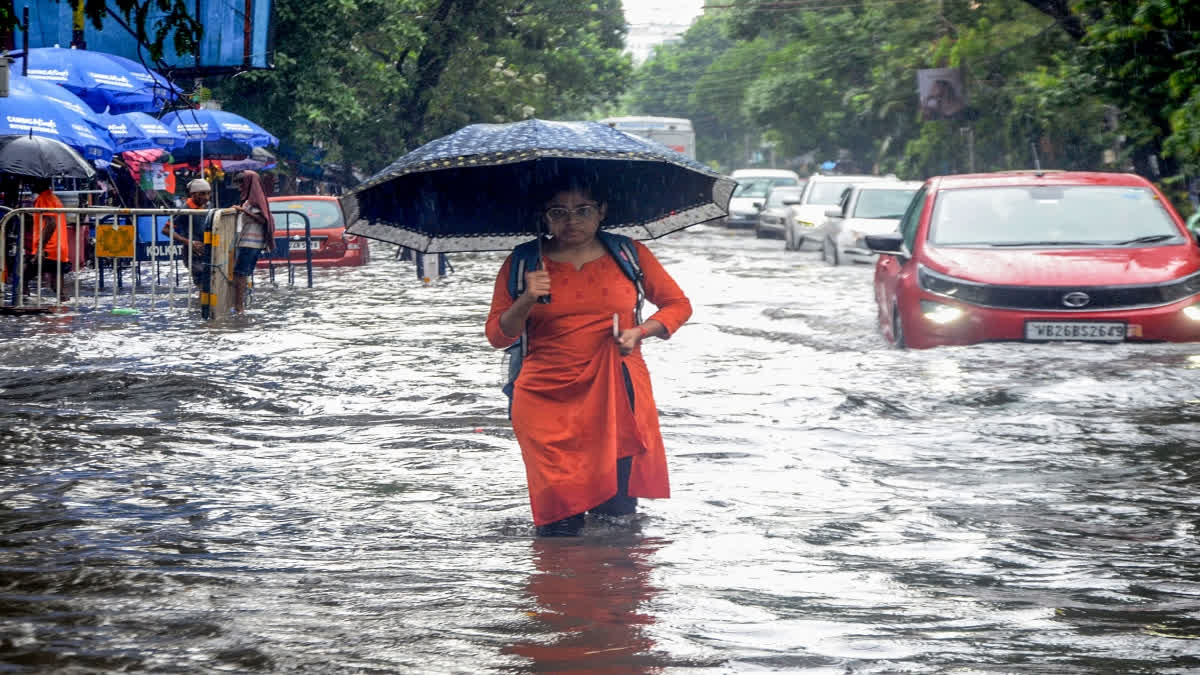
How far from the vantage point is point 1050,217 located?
1195 centimetres

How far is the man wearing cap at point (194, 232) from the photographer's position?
58.3 feet

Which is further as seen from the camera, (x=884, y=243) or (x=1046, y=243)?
(x=884, y=243)

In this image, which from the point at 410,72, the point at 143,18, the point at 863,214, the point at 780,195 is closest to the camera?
the point at 143,18

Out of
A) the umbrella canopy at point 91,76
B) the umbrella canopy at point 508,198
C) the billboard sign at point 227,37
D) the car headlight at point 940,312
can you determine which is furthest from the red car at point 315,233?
the umbrella canopy at point 508,198

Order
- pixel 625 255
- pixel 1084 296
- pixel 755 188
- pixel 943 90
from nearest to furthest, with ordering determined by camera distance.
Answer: pixel 625 255 → pixel 1084 296 → pixel 943 90 → pixel 755 188

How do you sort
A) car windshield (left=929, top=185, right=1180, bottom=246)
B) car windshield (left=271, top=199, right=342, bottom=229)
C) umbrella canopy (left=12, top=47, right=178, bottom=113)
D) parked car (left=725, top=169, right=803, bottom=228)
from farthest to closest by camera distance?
parked car (left=725, top=169, right=803, bottom=228)
car windshield (left=271, top=199, right=342, bottom=229)
umbrella canopy (left=12, top=47, right=178, bottom=113)
car windshield (left=929, top=185, right=1180, bottom=246)

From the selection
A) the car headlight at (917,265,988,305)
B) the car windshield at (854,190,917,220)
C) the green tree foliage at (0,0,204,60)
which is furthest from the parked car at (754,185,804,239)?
the green tree foliage at (0,0,204,60)

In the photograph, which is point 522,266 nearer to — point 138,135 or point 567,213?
point 567,213

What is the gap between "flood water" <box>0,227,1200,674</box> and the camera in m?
4.77

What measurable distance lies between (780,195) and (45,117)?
78.1ft

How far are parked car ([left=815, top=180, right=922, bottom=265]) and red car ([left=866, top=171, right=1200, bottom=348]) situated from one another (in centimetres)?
1275

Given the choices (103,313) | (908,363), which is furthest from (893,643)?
(103,313)

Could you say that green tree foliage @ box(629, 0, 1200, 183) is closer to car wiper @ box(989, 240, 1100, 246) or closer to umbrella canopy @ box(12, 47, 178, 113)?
car wiper @ box(989, 240, 1100, 246)

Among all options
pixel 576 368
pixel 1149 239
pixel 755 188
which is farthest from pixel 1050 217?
pixel 755 188
